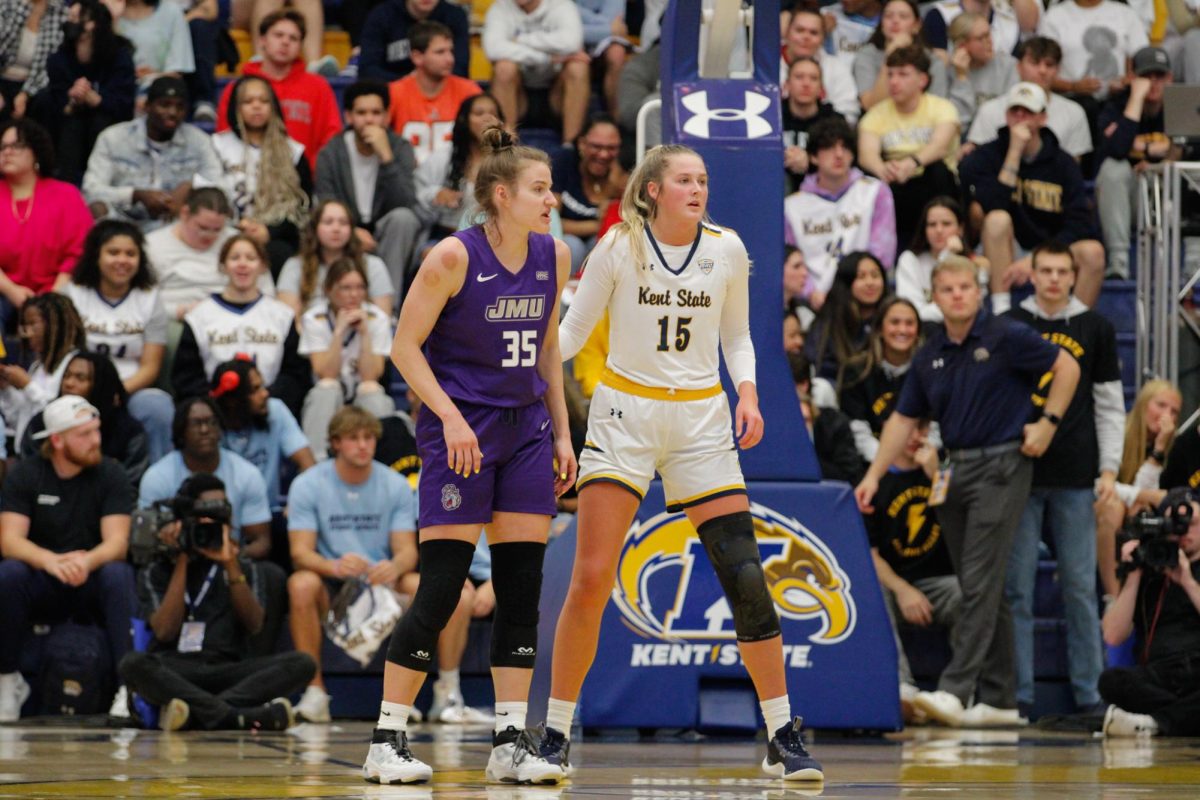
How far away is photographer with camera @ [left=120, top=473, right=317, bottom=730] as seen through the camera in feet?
27.7

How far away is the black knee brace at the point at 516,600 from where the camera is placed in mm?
5562

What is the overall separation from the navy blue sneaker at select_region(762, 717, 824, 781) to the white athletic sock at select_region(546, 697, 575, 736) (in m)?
0.64

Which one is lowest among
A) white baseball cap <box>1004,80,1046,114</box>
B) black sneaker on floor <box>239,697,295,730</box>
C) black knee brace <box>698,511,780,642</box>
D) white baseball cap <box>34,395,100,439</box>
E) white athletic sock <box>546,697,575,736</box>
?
black sneaker on floor <box>239,697,295,730</box>

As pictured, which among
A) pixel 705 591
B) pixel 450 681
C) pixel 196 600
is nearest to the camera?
pixel 705 591

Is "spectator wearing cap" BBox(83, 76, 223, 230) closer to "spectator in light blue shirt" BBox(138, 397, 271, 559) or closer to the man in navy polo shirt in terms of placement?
"spectator in light blue shirt" BBox(138, 397, 271, 559)

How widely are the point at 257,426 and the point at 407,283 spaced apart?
85.2 inches

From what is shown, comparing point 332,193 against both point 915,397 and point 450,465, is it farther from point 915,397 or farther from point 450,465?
point 450,465

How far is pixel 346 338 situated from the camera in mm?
10773

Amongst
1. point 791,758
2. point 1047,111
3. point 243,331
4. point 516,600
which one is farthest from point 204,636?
point 1047,111

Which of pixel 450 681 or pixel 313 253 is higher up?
pixel 313 253

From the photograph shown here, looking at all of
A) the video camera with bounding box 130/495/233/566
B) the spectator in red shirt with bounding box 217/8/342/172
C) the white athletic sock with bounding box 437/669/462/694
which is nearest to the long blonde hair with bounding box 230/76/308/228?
the spectator in red shirt with bounding box 217/8/342/172

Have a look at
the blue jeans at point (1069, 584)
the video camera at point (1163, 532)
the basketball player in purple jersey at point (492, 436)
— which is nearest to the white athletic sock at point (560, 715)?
the basketball player in purple jersey at point (492, 436)

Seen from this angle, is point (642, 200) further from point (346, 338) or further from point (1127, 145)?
point (1127, 145)

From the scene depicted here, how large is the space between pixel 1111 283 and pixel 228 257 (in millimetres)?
5804
